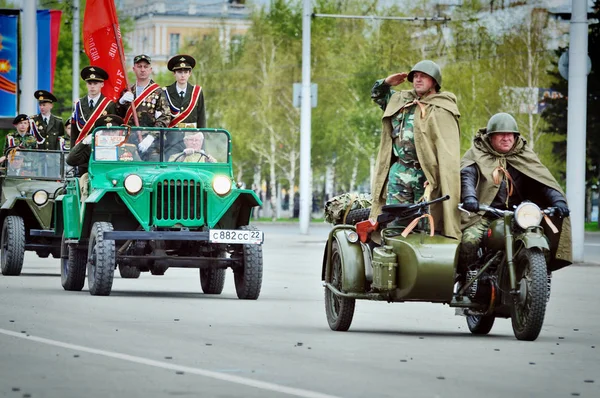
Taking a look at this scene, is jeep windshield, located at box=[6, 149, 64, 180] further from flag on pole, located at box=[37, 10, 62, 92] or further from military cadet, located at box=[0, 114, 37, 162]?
flag on pole, located at box=[37, 10, 62, 92]

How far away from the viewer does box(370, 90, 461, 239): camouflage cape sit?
13.9 meters

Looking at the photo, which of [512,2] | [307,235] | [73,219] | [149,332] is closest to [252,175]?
[512,2]

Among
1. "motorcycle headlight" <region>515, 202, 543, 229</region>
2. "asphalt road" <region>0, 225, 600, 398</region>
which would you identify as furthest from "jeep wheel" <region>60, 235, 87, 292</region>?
"motorcycle headlight" <region>515, 202, 543, 229</region>

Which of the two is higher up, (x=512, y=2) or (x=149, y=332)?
(x=512, y=2)

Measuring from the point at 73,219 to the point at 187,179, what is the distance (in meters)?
1.68

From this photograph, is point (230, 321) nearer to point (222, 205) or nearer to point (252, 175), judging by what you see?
point (222, 205)

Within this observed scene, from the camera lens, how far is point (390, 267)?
44.9 feet

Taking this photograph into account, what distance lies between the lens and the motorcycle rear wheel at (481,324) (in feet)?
46.9

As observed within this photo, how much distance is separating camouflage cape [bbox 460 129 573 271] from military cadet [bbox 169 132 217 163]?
20.7 ft

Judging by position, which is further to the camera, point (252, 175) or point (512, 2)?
point (252, 175)

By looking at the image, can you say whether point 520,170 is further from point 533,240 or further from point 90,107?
point 90,107

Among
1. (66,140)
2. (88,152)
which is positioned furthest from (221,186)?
(66,140)

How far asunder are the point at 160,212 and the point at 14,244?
4.81m

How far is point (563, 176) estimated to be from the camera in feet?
218
